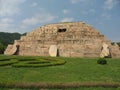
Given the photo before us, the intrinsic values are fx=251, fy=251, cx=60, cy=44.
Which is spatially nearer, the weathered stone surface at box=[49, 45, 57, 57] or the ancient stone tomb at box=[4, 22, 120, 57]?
the ancient stone tomb at box=[4, 22, 120, 57]

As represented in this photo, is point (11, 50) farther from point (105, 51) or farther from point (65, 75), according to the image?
point (65, 75)

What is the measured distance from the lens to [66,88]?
15352 millimetres

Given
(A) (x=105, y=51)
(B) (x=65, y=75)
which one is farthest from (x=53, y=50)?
(B) (x=65, y=75)

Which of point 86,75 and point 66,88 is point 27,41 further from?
point 66,88

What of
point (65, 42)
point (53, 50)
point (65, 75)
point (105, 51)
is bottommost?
point (65, 75)

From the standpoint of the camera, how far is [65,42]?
37031 mm

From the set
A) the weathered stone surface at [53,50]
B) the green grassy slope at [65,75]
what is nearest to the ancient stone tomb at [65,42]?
the weathered stone surface at [53,50]

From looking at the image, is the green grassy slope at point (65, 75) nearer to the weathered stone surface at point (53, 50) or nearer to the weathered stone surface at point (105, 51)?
the weathered stone surface at point (105, 51)

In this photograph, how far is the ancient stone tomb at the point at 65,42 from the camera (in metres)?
35.5

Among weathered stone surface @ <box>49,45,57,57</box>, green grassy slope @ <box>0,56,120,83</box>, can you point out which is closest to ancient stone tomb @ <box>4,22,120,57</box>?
weathered stone surface @ <box>49,45,57,57</box>

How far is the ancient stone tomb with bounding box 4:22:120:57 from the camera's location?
117 feet

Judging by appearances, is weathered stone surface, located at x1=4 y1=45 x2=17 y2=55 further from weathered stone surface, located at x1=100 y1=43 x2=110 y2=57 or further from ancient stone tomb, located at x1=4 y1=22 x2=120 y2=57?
weathered stone surface, located at x1=100 y1=43 x2=110 y2=57

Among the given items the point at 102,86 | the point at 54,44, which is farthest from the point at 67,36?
the point at 102,86

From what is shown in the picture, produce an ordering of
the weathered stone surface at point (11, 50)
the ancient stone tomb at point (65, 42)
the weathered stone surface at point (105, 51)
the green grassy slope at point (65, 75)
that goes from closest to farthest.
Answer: the green grassy slope at point (65, 75) < the weathered stone surface at point (105, 51) < the ancient stone tomb at point (65, 42) < the weathered stone surface at point (11, 50)
